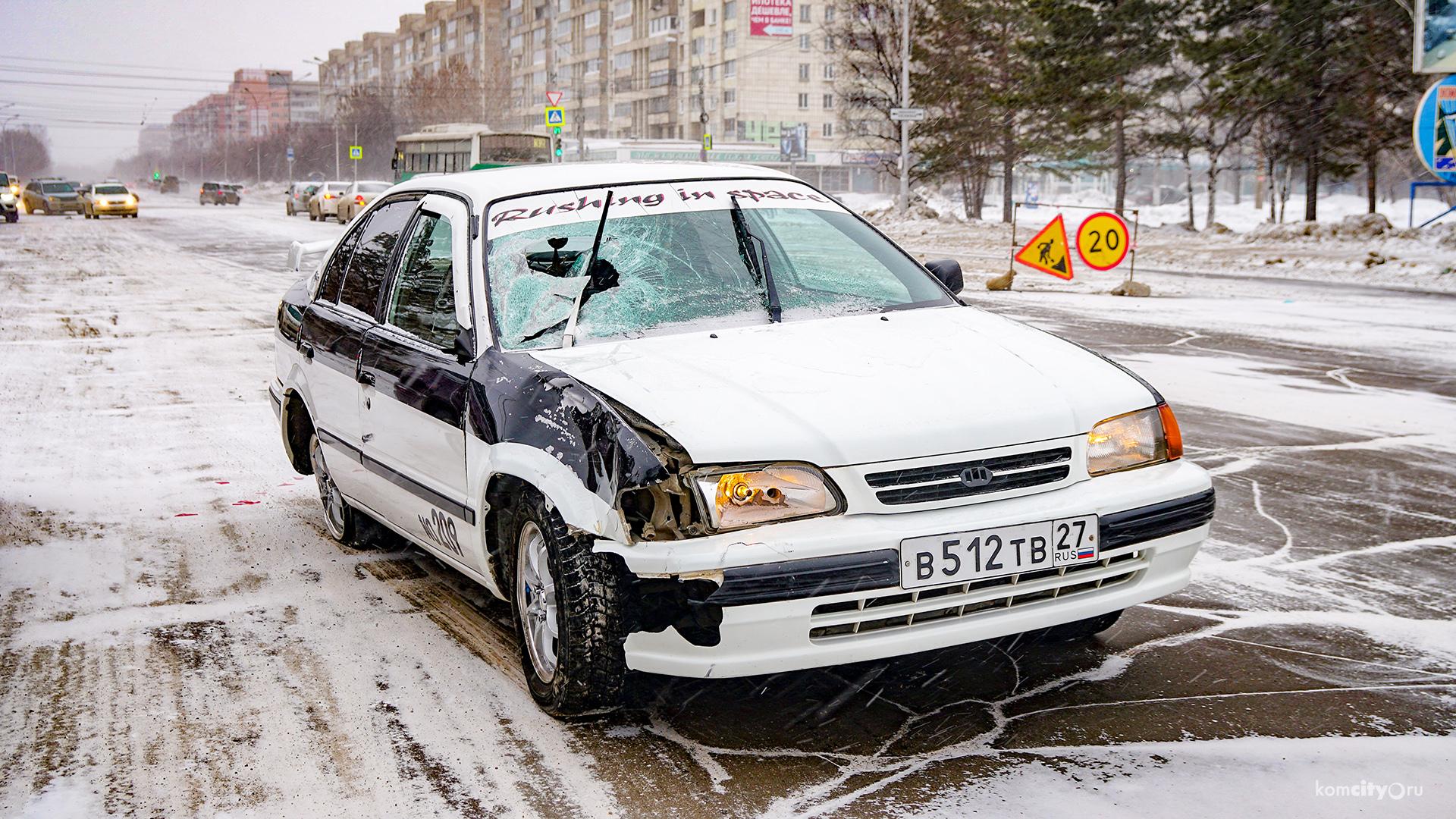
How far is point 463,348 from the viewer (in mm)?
3916

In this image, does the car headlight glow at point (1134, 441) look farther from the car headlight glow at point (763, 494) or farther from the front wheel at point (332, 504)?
the front wheel at point (332, 504)

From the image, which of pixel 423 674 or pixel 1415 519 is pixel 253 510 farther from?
pixel 1415 519

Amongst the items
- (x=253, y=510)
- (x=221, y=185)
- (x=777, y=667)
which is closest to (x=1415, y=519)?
(x=777, y=667)

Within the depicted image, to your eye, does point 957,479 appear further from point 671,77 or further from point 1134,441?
point 671,77

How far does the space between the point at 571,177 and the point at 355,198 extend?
40.1 meters

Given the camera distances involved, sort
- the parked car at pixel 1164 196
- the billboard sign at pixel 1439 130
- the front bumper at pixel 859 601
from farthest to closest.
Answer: the parked car at pixel 1164 196 < the billboard sign at pixel 1439 130 < the front bumper at pixel 859 601

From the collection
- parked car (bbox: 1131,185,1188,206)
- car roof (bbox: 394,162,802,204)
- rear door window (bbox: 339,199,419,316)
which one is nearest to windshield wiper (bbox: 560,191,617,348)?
car roof (bbox: 394,162,802,204)

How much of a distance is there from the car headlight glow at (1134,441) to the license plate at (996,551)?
0.86 feet

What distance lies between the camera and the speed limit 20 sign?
18781mm

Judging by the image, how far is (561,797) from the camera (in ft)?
9.85

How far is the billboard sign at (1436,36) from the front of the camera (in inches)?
755

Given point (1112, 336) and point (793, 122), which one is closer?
point (1112, 336)

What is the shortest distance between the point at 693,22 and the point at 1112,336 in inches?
3499

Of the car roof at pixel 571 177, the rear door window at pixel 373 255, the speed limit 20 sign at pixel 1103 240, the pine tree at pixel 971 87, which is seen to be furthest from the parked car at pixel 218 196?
the car roof at pixel 571 177
